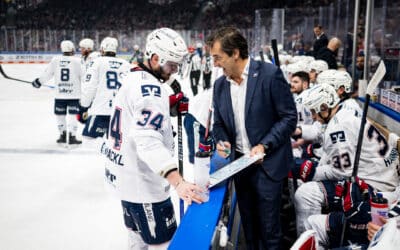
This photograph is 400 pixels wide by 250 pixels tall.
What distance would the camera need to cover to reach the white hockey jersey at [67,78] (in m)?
5.63

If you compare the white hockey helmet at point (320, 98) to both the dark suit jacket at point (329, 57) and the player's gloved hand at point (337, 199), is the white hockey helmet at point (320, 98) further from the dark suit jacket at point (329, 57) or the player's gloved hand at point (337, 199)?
the dark suit jacket at point (329, 57)

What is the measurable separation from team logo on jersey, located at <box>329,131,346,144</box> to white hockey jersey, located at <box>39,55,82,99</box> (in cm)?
423

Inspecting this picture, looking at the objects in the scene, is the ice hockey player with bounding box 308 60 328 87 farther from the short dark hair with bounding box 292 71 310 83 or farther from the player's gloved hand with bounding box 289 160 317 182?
the player's gloved hand with bounding box 289 160 317 182

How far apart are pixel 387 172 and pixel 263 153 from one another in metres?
0.97

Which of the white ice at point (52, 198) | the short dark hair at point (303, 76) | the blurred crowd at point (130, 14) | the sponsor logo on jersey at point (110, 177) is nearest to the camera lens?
the sponsor logo on jersey at point (110, 177)

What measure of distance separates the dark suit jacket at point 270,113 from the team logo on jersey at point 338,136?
0.41m

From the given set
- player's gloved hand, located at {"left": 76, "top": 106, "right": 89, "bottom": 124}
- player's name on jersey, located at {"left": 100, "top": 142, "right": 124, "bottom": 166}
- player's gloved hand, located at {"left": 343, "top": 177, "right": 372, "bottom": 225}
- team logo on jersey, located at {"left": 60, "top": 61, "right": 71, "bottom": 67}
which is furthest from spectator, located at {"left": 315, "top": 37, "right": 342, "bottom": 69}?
player's name on jersey, located at {"left": 100, "top": 142, "right": 124, "bottom": 166}

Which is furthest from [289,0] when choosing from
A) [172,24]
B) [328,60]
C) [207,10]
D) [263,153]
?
[263,153]

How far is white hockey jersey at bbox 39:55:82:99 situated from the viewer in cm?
563

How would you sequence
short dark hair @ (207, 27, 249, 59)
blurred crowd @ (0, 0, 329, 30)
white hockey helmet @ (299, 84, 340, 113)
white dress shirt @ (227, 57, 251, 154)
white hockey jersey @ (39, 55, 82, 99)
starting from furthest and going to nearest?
1. blurred crowd @ (0, 0, 329, 30)
2. white hockey jersey @ (39, 55, 82, 99)
3. white hockey helmet @ (299, 84, 340, 113)
4. white dress shirt @ (227, 57, 251, 154)
5. short dark hair @ (207, 27, 249, 59)

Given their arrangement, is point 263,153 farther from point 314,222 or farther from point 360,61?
point 360,61

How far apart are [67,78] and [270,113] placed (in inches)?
169

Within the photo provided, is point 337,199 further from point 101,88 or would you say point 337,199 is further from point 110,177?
point 101,88

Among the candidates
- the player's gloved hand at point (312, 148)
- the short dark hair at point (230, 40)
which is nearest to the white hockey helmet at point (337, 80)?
the player's gloved hand at point (312, 148)
